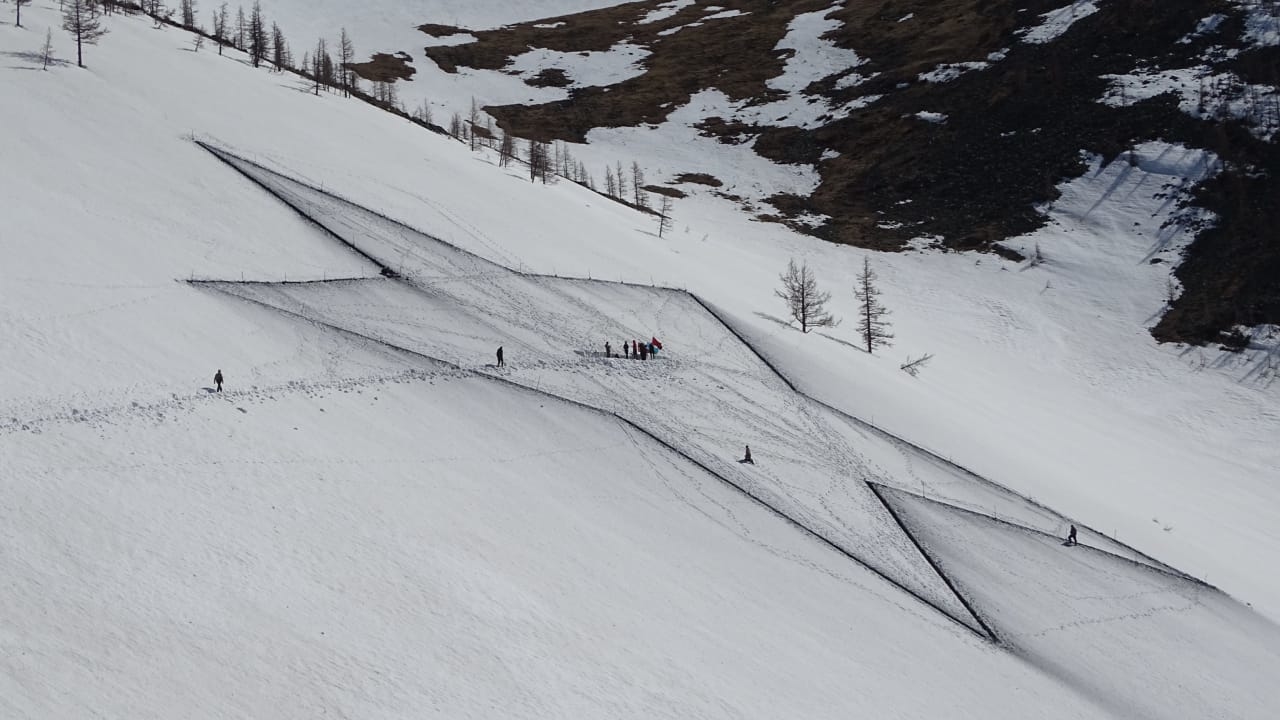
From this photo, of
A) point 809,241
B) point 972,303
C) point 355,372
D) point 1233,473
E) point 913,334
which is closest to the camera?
point 355,372

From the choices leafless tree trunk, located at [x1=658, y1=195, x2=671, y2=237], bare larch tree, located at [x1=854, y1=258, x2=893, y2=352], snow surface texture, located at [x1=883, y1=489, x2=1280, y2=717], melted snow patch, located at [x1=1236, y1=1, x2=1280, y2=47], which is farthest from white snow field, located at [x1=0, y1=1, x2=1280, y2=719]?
melted snow patch, located at [x1=1236, y1=1, x2=1280, y2=47]

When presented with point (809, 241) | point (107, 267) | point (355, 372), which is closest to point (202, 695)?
point (355, 372)

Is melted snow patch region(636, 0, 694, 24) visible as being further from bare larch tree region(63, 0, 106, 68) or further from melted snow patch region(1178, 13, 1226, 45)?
bare larch tree region(63, 0, 106, 68)

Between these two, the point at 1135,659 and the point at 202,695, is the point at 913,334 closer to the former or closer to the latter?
the point at 1135,659

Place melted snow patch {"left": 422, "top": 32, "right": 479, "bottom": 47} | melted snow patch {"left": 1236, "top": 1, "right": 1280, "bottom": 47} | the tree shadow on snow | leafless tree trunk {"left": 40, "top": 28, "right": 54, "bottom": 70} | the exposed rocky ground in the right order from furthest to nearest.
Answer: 1. melted snow patch {"left": 422, "top": 32, "right": 479, "bottom": 47}
2. melted snow patch {"left": 1236, "top": 1, "right": 1280, "bottom": 47}
3. the exposed rocky ground
4. leafless tree trunk {"left": 40, "top": 28, "right": 54, "bottom": 70}
5. the tree shadow on snow

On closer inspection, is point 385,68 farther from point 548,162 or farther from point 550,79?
point 548,162

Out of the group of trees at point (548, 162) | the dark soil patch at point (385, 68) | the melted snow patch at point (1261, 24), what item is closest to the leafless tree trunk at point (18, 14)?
the group of trees at point (548, 162)
